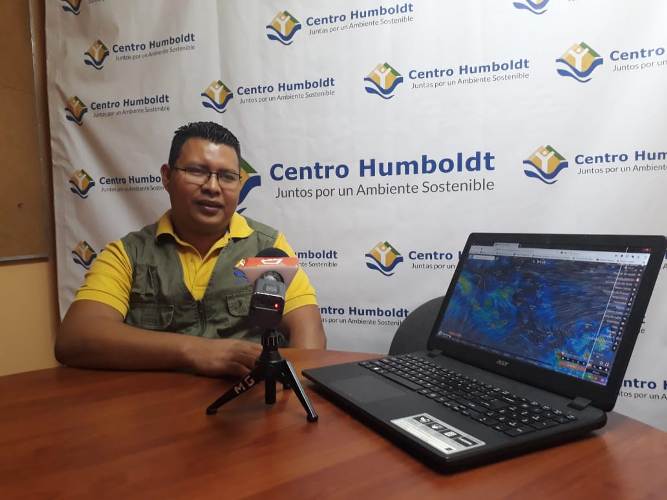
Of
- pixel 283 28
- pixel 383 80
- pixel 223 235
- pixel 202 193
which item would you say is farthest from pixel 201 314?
pixel 283 28

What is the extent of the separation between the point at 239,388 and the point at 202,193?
3.53 feet

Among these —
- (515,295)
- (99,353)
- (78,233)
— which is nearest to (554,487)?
(515,295)

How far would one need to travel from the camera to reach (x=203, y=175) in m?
1.77

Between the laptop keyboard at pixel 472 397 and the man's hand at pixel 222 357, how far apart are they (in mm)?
231

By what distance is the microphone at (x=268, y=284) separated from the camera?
0.73 meters

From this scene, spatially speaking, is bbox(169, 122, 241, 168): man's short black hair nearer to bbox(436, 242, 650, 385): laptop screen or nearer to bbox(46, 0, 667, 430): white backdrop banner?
bbox(46, 0, 667, 430): white backdrop banner

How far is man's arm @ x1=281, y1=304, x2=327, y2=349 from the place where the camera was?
1.53 m

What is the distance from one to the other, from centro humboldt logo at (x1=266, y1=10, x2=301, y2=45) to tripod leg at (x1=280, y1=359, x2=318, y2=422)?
179 cm

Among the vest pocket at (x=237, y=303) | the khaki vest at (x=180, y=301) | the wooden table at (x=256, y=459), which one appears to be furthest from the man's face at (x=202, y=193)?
the wooden table at (x=256, y=459)

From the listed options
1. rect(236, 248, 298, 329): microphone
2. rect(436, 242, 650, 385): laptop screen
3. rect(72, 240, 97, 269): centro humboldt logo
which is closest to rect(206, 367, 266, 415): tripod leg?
rect(236, 248, 298, 329): microphone

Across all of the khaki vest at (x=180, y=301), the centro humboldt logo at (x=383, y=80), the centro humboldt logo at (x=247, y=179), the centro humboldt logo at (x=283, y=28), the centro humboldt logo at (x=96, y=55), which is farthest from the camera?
the centro humboldt logo at (x=96, y=55)

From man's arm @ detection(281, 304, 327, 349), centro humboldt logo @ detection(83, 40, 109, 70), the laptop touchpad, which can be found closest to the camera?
the laptop touchpad

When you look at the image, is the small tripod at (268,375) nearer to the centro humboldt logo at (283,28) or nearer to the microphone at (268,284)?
the microphone at (268,284)

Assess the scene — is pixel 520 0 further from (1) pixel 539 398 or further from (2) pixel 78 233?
(2) pixel 78 233
